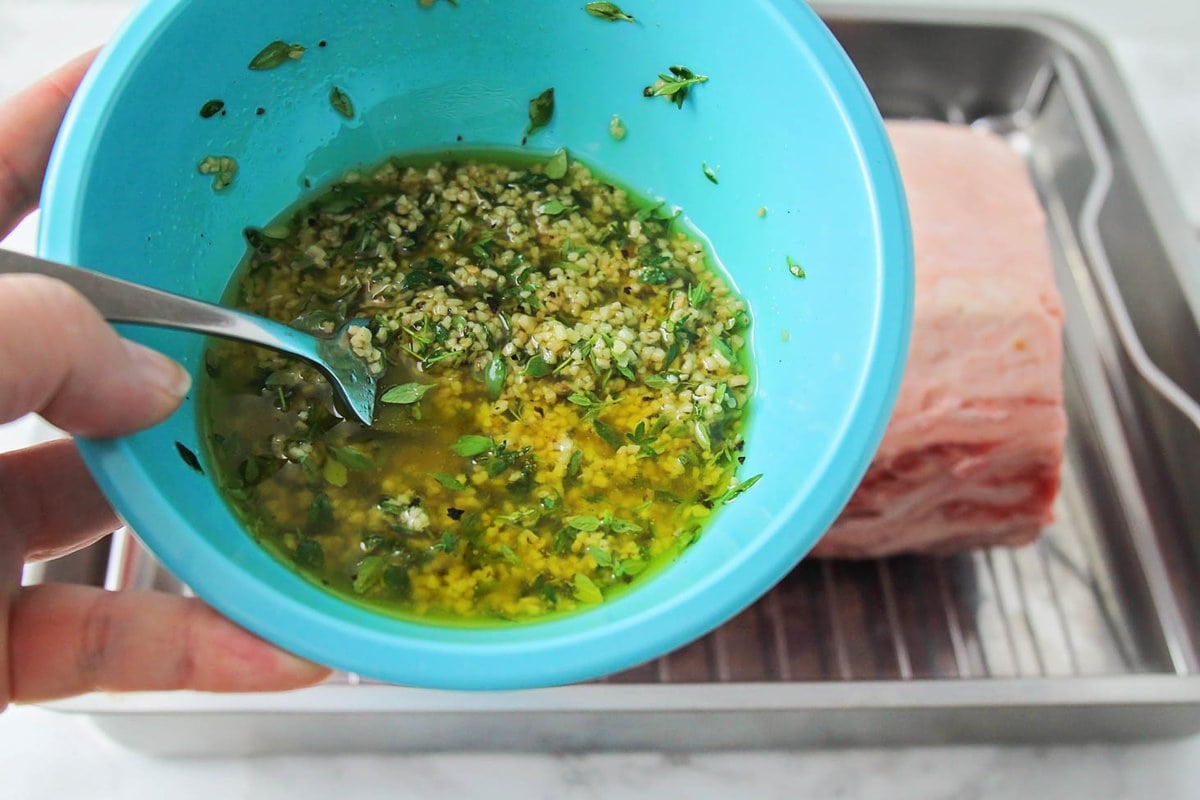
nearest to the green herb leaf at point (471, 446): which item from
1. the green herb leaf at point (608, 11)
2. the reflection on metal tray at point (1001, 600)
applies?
the reflection on metal tray at point (1001, 600)

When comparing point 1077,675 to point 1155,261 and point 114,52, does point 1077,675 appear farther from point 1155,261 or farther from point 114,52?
point 114,52

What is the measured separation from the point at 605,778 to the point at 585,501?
0.55 metres

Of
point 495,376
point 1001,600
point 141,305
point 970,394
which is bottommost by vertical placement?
point 1001,600

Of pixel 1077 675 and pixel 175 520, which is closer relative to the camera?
pixel 175 520

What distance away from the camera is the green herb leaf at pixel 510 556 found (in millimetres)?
1036

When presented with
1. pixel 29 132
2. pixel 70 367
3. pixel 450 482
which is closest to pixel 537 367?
pixel 450 482

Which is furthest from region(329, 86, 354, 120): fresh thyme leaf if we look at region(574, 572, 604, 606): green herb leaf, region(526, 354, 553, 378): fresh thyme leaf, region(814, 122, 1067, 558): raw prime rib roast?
region(814, 122, 1067, 558): raw prime rib roast

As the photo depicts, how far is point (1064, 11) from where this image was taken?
81.8 inches

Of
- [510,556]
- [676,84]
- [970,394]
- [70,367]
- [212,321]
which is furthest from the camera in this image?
[970,394]

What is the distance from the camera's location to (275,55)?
3.62 ft

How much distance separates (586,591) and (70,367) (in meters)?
0.49

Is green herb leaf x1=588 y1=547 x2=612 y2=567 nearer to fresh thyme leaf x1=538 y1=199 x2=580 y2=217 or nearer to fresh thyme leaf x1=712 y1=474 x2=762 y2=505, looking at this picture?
fresh thyme leaf x1=712 y1=474 x2=762 y2=505

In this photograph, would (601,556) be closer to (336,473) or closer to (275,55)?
(336,473)

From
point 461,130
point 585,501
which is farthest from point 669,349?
point 461,130
